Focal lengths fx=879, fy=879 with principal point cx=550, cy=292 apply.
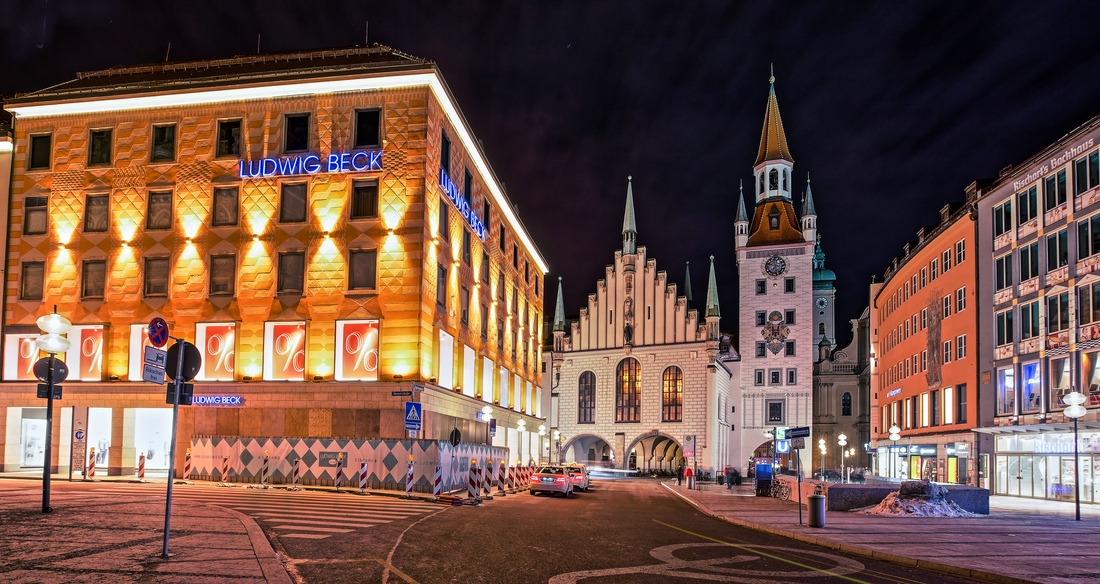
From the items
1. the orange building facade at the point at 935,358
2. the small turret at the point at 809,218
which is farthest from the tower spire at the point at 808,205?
the orange building facade at the point at 935,358

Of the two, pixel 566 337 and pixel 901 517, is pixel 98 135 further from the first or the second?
pixel 566 337

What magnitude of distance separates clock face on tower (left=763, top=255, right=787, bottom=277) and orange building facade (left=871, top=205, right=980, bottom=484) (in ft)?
77.7

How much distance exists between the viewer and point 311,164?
35.9 meters

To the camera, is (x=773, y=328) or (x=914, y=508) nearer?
(x=914, y=508)

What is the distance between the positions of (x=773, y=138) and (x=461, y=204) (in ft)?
222

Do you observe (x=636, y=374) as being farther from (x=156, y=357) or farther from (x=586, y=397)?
(x=156, y=357)

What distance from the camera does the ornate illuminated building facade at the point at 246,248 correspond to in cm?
3475

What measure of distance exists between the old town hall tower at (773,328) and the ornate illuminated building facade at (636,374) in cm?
295

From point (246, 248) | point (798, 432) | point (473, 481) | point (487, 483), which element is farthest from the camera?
point (246, 248)

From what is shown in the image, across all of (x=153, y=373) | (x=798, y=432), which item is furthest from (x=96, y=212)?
(x=798, y=432)

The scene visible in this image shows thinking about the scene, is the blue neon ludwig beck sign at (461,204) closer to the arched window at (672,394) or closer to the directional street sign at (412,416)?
the directional street sign at (412,416)

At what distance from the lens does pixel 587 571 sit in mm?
11766

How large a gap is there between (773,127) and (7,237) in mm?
80892

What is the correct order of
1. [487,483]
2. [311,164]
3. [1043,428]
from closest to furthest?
1. [487,483]
2. [1043,428]
3. [311,164]
